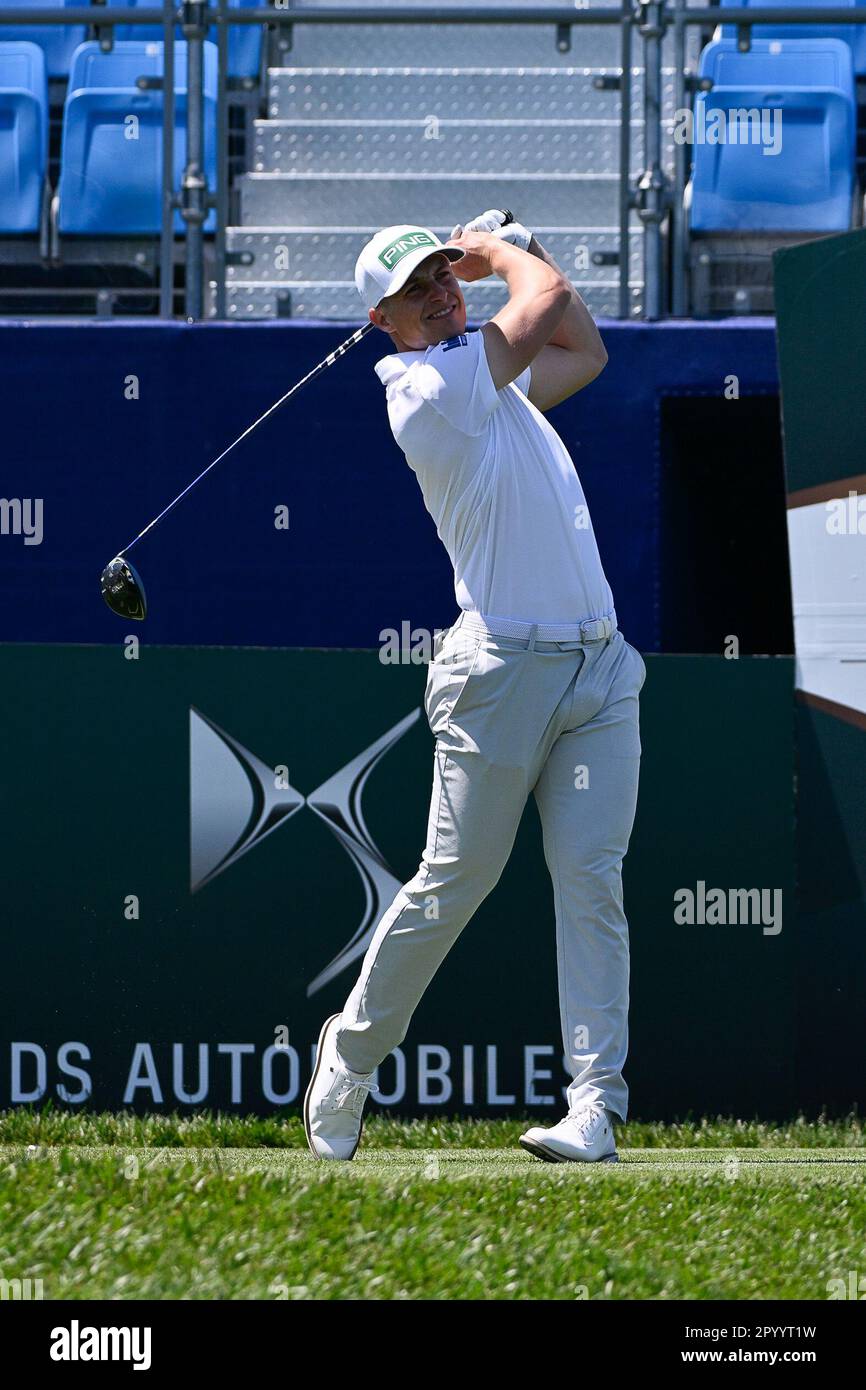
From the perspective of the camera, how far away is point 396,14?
682 centimetres

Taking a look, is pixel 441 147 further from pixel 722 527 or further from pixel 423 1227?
pixel 423 1227

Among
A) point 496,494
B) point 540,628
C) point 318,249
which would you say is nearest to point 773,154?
point 318,249

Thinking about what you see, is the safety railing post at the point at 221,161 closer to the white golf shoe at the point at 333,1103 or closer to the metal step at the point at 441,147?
the metal step at the point at 441,147

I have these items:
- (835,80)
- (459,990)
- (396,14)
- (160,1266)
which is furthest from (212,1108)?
(835,80)

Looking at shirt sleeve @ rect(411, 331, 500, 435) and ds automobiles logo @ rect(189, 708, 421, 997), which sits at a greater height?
shirt sleeve @ rect(411, 331, 500, 435)

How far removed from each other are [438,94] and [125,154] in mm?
1451

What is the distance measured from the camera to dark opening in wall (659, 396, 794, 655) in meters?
7.11

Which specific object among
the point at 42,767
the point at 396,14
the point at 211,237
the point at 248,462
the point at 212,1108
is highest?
the point at 396,14

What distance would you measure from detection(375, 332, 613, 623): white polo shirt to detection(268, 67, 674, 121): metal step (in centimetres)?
392

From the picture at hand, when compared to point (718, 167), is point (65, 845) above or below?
below

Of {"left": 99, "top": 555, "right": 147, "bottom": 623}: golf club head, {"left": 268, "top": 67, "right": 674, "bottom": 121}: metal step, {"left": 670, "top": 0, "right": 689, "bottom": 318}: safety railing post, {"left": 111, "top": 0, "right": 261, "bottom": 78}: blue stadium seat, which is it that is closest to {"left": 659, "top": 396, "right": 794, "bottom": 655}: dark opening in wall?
{"left": 670, "top": 0, "right": 689, "bottom": 318}: safety railing post

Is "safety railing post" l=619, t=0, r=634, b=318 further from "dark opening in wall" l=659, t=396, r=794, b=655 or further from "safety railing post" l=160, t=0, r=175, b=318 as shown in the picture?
"safety railing post" l=160, t=0, r=175, b=318

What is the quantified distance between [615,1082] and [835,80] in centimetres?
486
